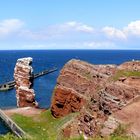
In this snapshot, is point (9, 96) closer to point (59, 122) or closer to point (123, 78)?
point (59, 122)

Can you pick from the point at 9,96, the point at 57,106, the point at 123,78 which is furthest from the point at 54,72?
the point at 123,78

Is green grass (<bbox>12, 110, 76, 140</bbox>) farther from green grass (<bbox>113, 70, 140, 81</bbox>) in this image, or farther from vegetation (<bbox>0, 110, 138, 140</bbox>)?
green grass (<bbox>113, 70, 140, 81</bbox>)

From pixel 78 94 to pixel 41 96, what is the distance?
132 feet

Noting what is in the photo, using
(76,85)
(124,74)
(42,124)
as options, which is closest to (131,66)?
(124,74)

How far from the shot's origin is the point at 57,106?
239 feet

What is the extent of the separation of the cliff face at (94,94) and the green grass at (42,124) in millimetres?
1941

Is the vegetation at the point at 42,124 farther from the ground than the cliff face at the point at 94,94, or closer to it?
closer to it

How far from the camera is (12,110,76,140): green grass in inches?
2436

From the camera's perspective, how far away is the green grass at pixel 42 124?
6188 cm

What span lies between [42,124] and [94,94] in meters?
17.6

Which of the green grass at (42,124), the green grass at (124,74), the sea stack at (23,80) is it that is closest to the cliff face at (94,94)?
the green grass at (124,74)

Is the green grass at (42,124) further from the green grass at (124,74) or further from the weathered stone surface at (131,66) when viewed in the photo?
→ the green grass at (124,74)

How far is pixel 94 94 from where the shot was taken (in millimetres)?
52500

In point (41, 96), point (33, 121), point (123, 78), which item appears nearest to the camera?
point (123, 78)
